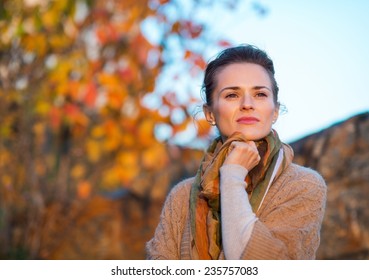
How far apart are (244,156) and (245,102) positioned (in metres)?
0.14

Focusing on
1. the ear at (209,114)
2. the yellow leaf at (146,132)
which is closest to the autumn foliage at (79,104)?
the yellow leaf at (146,132)

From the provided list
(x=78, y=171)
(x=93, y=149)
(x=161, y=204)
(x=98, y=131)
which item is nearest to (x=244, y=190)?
(x=161, y=204)

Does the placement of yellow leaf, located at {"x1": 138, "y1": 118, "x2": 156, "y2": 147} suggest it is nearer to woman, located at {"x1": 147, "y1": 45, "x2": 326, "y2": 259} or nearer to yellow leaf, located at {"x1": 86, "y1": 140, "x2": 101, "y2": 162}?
yellow leaf, located at {"x1": 86, "y1": 140, "x2": 101, "y2": 162}

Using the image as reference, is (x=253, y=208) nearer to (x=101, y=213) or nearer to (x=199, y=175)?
(x=199, y=175)

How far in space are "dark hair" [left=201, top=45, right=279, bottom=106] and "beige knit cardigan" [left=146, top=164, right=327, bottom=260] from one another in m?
0.25

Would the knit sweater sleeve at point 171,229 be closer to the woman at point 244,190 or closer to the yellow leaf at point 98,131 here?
the woman at point 244,190

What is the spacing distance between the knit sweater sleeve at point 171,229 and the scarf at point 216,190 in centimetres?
8

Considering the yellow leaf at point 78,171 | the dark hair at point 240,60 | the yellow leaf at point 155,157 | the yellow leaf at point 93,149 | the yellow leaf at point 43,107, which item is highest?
the yellow leaf at point 43,107

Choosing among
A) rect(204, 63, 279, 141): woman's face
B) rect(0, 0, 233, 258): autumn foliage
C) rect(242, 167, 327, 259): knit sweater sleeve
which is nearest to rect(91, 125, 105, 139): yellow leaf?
rect(0, 0, 233, 258): autumn foliage

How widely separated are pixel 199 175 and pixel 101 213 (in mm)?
3594

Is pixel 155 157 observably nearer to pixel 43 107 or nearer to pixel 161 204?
pixel 161 204

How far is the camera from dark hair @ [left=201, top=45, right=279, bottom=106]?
1899 millimetres

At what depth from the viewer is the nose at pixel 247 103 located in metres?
1.82
